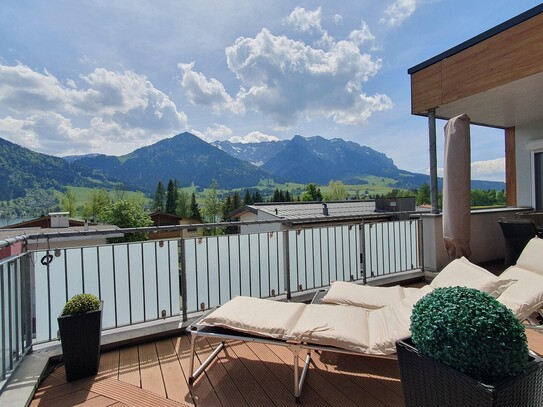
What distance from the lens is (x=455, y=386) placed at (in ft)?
4.09

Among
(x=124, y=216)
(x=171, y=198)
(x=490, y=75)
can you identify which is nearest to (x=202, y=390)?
(x=490, y=75)

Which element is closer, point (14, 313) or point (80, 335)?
point (80, 335)

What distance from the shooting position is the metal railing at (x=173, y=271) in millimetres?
2529

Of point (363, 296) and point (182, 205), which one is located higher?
point (182, 205)

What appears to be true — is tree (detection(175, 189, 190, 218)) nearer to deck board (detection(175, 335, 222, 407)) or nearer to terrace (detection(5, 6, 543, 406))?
terrace (detection(5, 6, 543, 406))

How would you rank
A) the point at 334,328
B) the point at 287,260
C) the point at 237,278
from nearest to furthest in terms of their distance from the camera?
1. the point at 334,328
2. the point at 237,278
3. the point at 287,260

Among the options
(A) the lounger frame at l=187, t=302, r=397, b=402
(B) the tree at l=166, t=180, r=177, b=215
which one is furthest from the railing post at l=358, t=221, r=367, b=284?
(B) the tree at l=166, t=180, r=177, b=215

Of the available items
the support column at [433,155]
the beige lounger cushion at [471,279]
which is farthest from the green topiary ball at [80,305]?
the support column at [433,155]

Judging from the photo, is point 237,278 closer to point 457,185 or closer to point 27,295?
point 27,295

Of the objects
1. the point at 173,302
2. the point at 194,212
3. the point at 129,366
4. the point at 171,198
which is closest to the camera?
the point at 129,366

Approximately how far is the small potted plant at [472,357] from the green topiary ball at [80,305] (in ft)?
7.44

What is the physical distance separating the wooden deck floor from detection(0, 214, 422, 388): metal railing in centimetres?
50

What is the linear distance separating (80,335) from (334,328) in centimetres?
192

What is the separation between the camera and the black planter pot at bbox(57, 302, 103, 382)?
222 centimetres
